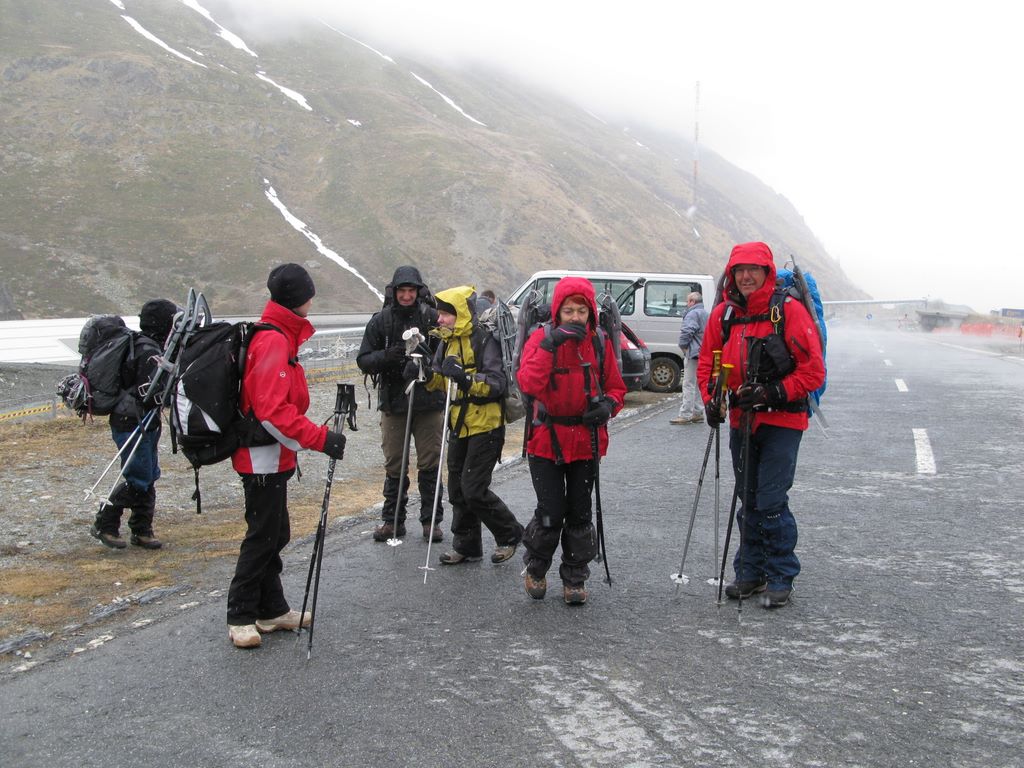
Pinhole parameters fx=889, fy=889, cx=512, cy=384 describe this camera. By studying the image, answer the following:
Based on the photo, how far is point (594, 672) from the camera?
4.27 meters

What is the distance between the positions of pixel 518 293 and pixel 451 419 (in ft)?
38.4

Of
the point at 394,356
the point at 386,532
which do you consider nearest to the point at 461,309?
the point at 394,356

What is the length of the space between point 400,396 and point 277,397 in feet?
7.58

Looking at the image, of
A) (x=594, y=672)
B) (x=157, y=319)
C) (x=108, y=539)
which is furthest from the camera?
(x=157, y=319)

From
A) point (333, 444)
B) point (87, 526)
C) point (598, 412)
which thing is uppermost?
point (598, 412)

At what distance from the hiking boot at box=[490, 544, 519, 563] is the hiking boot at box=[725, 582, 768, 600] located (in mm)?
1604

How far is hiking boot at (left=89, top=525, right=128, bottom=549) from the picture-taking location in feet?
21.2

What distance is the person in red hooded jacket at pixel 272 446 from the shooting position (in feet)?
14.7

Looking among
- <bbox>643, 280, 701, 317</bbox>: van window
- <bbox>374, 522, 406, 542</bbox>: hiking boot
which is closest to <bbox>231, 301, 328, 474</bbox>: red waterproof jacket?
<bbox>374, 522, 406, 542</bbox>: hiking boot

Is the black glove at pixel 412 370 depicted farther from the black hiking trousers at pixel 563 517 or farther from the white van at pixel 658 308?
the white van at pixel 658 308

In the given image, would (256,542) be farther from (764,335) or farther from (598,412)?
(764,335)

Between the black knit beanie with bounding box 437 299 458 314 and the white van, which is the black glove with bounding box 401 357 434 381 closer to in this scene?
the black knit beanie with bounding box 437 299 458 314

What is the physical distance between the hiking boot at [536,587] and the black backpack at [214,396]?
1804 millimetres

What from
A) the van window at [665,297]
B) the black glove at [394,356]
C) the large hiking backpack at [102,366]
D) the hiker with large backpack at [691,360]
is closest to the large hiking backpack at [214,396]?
the black glove at [394,356]
